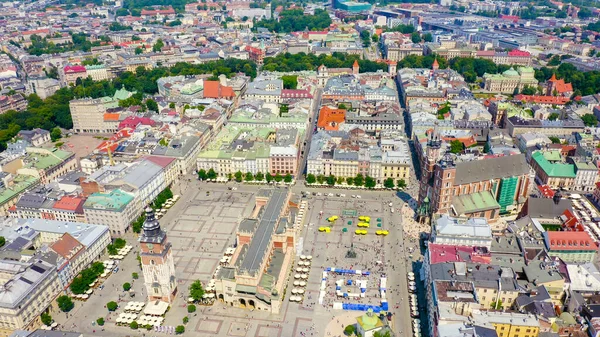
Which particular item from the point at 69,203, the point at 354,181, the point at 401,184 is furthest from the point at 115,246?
the point at 401,184

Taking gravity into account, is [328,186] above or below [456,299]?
below

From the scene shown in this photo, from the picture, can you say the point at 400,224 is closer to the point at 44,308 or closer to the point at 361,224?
the point at 361,224

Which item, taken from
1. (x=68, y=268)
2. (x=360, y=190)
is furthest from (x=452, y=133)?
(x=68, y=268)

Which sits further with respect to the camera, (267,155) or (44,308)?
(267,155)

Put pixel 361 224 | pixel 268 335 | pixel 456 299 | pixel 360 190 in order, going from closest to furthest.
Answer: pixel 456 299 < pixel 268 335 < pixel 361 224 < pixel 360 190

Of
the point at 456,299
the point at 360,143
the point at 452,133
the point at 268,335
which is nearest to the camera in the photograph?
the point at 456,299

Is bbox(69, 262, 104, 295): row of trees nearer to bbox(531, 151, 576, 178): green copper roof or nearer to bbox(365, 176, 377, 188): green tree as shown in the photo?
bbox(365, 176, 377, 188): green tree

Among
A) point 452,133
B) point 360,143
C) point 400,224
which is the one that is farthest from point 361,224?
point 452,133
